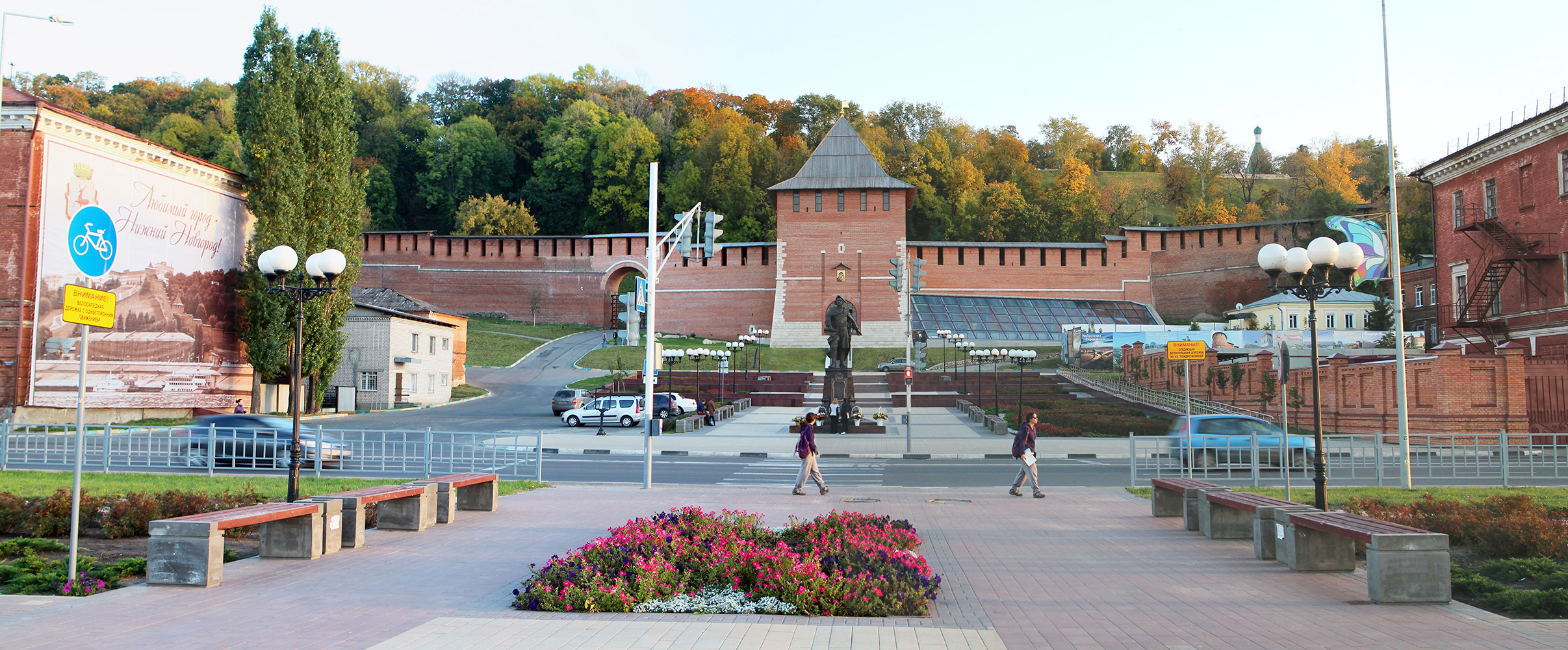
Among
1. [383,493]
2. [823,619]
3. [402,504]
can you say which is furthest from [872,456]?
[823,619]

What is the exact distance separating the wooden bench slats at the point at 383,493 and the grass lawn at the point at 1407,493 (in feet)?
33.4

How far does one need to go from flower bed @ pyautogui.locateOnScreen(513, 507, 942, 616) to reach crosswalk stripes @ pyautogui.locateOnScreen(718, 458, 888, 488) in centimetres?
768

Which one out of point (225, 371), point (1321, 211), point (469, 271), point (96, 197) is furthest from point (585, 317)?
point (1321, 211)

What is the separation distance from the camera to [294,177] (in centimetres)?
3425

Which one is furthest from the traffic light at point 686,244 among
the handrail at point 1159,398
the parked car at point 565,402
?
the parked car at point 565,402

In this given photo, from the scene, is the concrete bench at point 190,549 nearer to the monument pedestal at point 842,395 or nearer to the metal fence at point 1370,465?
the metal fence at point 1370,465

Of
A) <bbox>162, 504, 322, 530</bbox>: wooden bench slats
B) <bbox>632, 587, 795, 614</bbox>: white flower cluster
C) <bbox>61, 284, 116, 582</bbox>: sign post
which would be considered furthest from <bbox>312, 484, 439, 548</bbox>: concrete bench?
<bbox>632, 587, 795, 614</bbox>: white flower cluster

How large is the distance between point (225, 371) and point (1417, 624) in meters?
36.8

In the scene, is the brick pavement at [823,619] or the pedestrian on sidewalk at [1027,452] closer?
the brick pavement at [823,619]

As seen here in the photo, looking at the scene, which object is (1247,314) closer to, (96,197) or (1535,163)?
(1535,163)

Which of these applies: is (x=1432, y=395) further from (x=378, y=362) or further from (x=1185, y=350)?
(x=378, y=362)

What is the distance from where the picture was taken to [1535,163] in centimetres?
3022

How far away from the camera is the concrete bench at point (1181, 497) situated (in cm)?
1052

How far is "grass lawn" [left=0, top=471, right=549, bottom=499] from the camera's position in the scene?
40.8 ft
